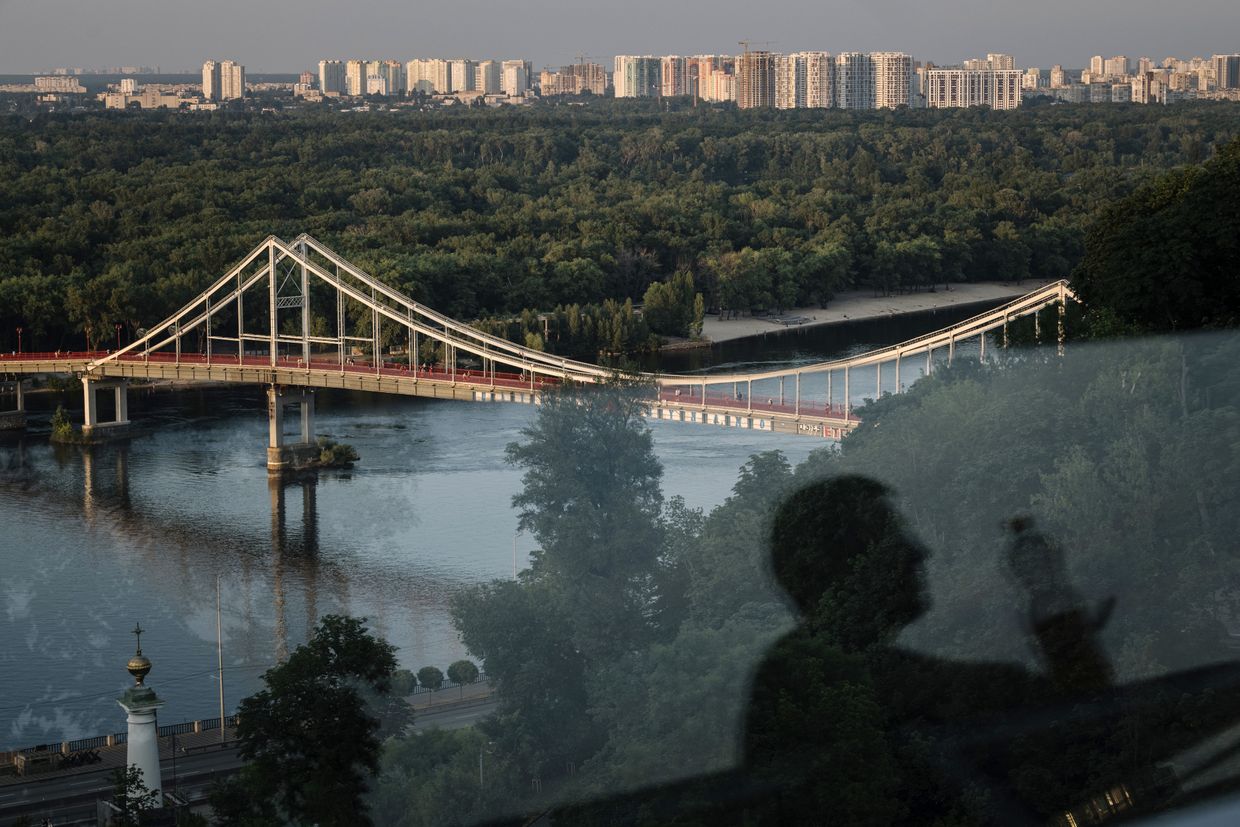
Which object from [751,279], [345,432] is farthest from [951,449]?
[751,279]

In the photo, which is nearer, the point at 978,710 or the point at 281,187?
the point at 978,710

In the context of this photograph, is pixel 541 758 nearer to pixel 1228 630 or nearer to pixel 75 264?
pixel 1228 630

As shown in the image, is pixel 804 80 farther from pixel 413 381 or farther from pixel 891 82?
pixel 413 381

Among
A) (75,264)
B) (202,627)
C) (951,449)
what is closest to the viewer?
(951,449)

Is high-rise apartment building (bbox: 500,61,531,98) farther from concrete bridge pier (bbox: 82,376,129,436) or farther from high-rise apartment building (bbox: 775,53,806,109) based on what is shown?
concrete bridge pier (bbox: 82,376,129,436)

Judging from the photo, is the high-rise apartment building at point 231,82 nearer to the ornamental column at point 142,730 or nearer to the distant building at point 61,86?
the distant building at point 61,86

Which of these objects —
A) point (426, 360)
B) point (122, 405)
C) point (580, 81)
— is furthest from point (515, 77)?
point (122, 405)
